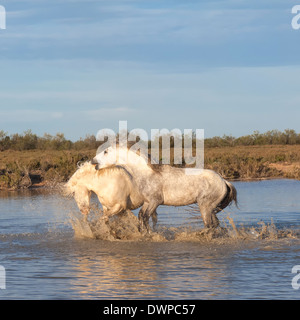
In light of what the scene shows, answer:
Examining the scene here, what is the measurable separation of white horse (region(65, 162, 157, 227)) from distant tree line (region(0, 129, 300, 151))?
3233 centimetres

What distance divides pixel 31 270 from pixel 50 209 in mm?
6895

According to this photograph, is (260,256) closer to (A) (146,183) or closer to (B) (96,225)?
(A) (146,183)

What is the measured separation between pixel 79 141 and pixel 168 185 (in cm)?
3800

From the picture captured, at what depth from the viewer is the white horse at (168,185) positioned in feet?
35.4

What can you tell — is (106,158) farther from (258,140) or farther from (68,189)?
(258,140)

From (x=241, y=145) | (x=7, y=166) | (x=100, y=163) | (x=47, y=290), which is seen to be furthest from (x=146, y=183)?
(x=241, y=145)

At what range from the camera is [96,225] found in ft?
36.6

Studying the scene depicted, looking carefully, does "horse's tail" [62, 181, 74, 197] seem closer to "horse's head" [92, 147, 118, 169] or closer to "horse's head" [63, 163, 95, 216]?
"horse's head" [63, 163, 95, 216]

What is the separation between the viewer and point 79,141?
159 ft

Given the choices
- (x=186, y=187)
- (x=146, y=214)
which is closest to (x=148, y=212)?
(x=146, y=214)

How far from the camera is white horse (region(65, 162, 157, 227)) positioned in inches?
420

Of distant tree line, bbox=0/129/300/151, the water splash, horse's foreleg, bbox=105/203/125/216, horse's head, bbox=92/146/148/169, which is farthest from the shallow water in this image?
distant tree line, bbox=0/129/300/151

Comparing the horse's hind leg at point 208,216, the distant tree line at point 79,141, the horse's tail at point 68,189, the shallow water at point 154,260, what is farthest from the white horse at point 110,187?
the distant tree line at point 79,141

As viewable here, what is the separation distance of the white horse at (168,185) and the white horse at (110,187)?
12cm
